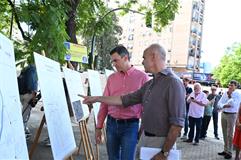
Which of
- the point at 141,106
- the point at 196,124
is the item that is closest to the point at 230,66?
the point at 196,124

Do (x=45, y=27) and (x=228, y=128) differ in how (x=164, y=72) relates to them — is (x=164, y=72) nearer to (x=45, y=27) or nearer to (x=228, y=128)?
(x=45, y=27)

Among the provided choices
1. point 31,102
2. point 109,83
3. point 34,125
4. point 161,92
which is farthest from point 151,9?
point 161,92

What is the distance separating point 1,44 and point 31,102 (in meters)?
6.18

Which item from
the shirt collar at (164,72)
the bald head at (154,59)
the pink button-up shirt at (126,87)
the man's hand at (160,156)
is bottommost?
the man's hand at (160,156)

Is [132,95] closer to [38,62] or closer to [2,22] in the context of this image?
[38,62]

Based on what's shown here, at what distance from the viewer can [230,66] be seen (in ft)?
263

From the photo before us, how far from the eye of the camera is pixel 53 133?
11.0 ft

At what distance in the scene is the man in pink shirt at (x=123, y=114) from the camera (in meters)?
4.85

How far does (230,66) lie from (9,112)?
266 ft

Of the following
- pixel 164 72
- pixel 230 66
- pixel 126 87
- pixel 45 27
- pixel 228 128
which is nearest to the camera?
pixel 164 72

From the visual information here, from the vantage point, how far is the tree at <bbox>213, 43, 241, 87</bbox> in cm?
7806

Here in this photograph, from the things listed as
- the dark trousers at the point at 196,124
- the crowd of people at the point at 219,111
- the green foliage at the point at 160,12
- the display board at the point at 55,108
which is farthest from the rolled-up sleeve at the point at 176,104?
the green foliage at the point at 160,12

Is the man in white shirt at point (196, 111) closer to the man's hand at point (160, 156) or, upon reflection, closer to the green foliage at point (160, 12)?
the green foliage at point (160, 12)

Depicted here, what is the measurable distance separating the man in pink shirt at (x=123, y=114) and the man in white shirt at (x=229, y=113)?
5830 mm
